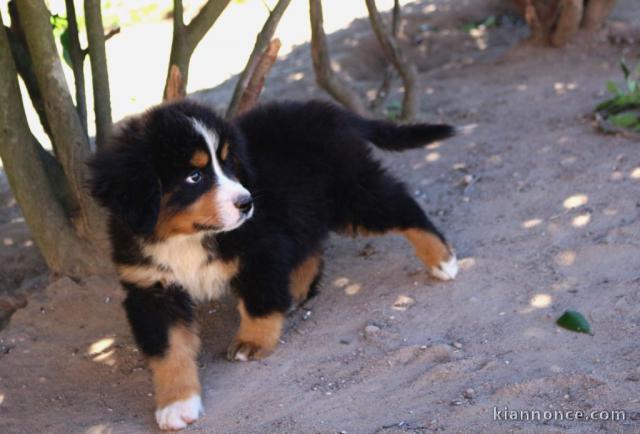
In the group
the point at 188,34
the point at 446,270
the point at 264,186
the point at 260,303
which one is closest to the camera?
the point at 260,303

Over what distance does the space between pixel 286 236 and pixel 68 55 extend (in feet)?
5.38

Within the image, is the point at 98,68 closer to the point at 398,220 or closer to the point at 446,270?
the point at 398,220

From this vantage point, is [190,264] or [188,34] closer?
[190,264]

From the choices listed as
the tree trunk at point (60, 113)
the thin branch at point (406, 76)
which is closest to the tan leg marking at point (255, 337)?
the tree trunk at point (60, 113)

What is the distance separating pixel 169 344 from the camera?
12.5ft

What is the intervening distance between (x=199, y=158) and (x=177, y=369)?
0.87m

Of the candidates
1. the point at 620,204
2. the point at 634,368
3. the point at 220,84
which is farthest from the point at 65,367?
the point at 220,84

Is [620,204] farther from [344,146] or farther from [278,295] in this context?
[278,295]

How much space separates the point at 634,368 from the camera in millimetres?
3350

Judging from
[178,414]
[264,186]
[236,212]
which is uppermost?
[236,212]

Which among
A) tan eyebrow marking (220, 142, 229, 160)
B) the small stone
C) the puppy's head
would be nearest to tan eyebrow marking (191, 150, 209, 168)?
the puppy's head

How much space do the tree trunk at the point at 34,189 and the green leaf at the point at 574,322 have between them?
2.35 metres

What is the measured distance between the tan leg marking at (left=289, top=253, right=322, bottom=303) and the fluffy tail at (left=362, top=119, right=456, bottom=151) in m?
0.70

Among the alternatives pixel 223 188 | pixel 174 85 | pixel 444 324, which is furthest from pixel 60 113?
pixel 444 324
